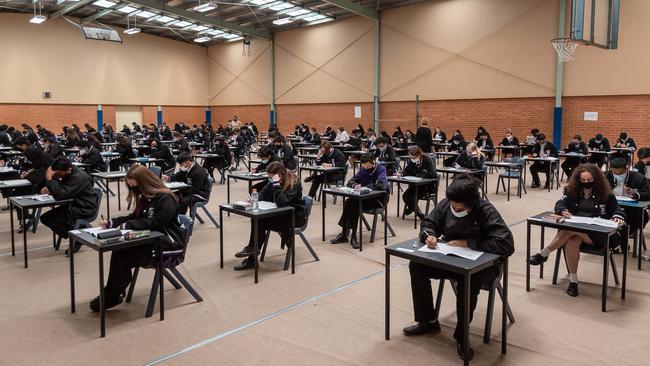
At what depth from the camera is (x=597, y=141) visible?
46.5ft

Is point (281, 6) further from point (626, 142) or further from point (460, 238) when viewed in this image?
point (460, 238)

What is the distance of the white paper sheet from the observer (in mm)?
3400

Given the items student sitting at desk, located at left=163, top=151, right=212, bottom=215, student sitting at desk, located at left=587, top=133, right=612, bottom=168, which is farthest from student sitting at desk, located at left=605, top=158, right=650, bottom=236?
student sitting at desk, located at left=587, top=133, right=612, bottom=168

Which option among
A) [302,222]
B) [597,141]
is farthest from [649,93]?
[302,222]

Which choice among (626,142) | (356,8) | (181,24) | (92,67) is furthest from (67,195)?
(92,67)

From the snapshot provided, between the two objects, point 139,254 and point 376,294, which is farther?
point 376,294

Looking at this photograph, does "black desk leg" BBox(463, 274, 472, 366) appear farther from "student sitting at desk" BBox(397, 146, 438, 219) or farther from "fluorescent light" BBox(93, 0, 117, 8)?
"fluorescent light" BBox(93, 0, 117, 8)

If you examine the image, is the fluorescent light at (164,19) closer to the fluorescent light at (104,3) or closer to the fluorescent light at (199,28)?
the fluorescent light at (199,28)

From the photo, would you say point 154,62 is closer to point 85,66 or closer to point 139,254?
point 85,66

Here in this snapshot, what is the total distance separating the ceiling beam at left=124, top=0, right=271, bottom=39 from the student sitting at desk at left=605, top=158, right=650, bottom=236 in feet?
58.5

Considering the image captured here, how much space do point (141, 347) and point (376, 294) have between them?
2.17m

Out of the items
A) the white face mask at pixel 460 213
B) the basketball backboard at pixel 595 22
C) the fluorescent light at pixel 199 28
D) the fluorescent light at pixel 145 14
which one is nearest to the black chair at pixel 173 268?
the white face mask at pixel 460 213

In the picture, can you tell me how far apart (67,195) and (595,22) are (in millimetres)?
9416

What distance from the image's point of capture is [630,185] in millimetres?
5824
